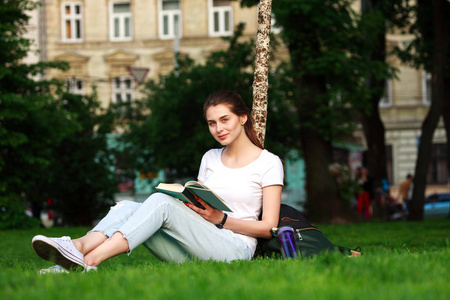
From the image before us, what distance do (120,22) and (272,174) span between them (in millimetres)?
33662

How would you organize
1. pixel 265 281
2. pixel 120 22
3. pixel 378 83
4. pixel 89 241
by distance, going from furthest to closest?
pixel 120 22, pixel 378 83, pixel 89 241, pixel 265 281

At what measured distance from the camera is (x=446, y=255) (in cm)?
471

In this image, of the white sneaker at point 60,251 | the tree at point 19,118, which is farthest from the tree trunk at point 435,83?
the white sneaker at point 60,251

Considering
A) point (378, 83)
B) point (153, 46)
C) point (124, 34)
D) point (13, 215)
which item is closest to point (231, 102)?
point (13, 215)

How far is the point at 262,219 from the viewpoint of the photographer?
5.27 metres

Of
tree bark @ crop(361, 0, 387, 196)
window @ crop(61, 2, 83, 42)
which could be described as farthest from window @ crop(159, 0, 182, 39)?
tree bark @ crop(361, 0, 387, 196)

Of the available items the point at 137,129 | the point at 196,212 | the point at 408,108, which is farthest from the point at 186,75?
the point at 408,108

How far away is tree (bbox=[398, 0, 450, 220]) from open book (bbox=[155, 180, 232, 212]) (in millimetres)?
15332

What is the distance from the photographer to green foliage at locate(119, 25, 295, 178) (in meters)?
19.6

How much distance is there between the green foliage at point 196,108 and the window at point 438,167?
2001 centimetres

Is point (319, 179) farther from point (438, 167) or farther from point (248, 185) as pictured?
point (438, 167)

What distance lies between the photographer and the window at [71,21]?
124ft

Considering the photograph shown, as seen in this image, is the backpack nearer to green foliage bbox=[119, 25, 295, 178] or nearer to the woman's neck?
the woman's neck

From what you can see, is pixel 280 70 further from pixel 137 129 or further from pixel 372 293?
pixel 372 293
